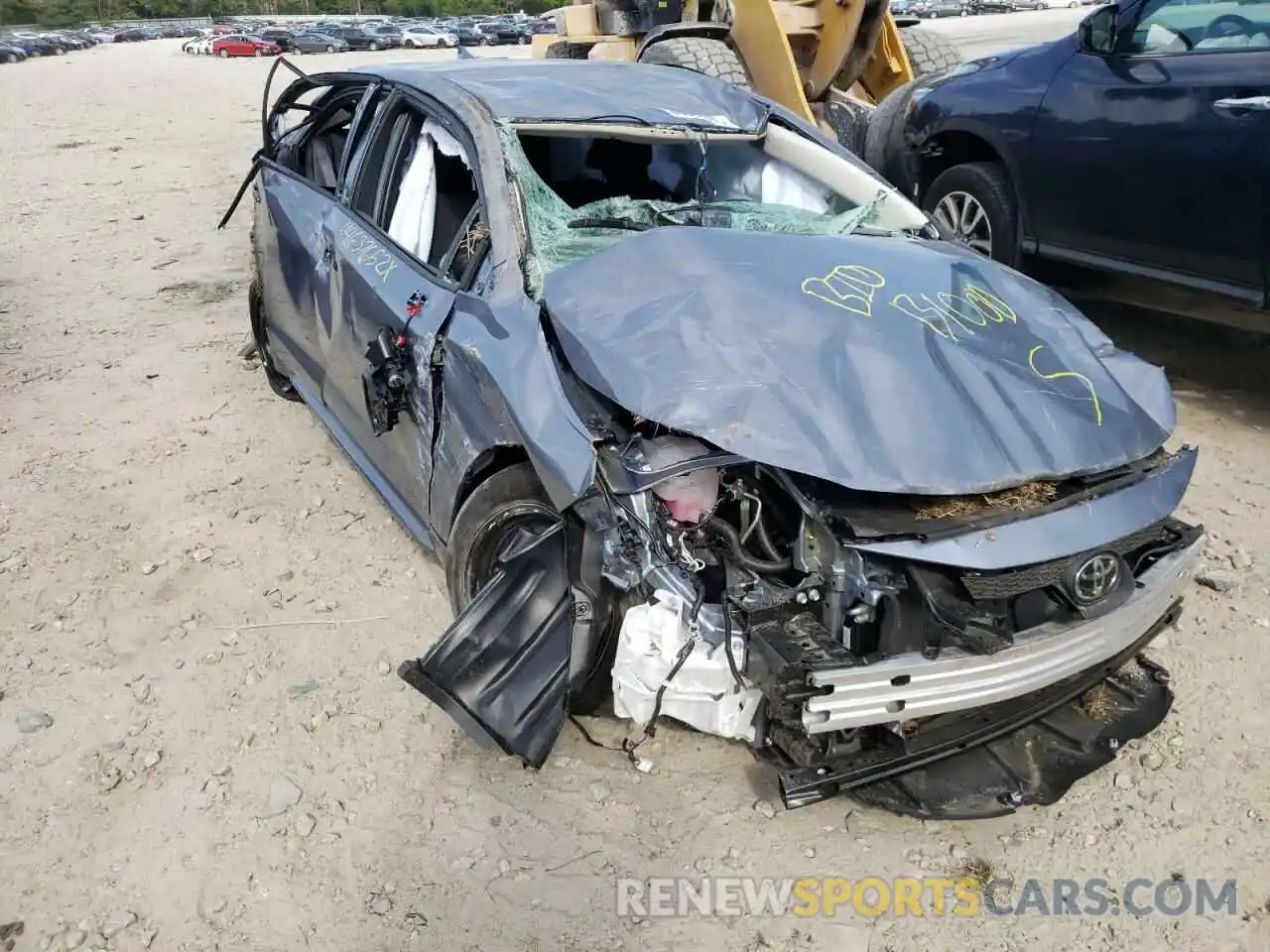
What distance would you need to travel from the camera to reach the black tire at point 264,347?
16.2 ft

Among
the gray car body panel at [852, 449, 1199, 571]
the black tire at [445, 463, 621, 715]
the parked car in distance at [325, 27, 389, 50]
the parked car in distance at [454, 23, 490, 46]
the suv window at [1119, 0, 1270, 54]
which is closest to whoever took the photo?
the gray car body panel at [852, 449, 1199, 571]

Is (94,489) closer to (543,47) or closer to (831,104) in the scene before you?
(831,104)

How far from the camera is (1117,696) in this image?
2826mm

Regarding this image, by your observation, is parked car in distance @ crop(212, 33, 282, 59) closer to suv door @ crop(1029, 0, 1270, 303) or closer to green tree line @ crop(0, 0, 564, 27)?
green tree line @ crop(0, 0, 564, 27)

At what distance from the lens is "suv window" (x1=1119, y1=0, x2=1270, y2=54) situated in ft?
14.3

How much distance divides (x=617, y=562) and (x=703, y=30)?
616 cm

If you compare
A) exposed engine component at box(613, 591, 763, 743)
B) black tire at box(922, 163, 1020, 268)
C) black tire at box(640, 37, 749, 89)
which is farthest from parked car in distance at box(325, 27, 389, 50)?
exposed engine component at box(613, 591, 763, 743)

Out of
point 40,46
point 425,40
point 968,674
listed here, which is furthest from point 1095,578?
point 40,46

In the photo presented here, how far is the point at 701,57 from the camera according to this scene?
7.15 meters

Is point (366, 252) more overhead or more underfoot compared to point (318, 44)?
more overhead

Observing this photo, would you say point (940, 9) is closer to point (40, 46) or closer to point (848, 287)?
point (40, 46)

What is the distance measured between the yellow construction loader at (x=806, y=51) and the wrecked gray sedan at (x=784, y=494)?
432 cm

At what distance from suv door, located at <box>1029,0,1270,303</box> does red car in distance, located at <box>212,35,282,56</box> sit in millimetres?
45468

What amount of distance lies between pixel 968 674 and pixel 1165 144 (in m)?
3.36
